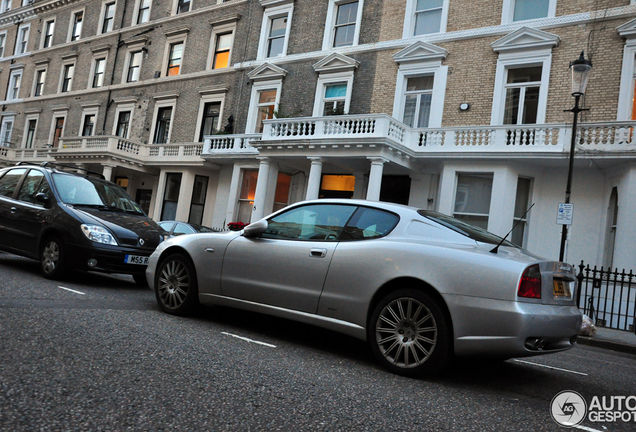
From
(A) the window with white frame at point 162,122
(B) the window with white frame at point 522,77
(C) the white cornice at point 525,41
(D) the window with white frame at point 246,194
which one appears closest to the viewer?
(C) the white cornice at point 525,41

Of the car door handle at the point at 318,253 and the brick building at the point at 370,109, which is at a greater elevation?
the brick building at the point at 370,109

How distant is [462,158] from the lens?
1545 centimetres

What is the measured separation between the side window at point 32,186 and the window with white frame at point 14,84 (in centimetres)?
3289

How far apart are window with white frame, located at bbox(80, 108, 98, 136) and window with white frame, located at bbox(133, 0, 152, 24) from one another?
5.94 m

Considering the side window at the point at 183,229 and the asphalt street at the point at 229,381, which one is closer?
the asphalt street at the point at 229,381

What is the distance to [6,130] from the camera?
1417 inches

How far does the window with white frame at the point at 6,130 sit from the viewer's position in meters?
35.3

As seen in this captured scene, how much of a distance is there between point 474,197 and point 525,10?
6418 mm

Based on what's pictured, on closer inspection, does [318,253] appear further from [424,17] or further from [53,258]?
[424,17]

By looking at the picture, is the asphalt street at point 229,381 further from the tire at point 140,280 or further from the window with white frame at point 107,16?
the window with white frame at point 107,16

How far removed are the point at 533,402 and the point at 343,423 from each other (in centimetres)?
171

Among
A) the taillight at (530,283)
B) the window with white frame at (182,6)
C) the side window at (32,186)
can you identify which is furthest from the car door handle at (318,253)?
the window with white frame at (182,6)

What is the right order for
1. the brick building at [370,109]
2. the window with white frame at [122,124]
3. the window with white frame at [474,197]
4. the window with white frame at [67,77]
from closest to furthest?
the brick building at [370,109]
the window with white frame at [474,197]
the window with white frame at [122,124]
the window with white frame at [67,77]

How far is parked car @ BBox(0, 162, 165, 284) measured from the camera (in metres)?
7.12
